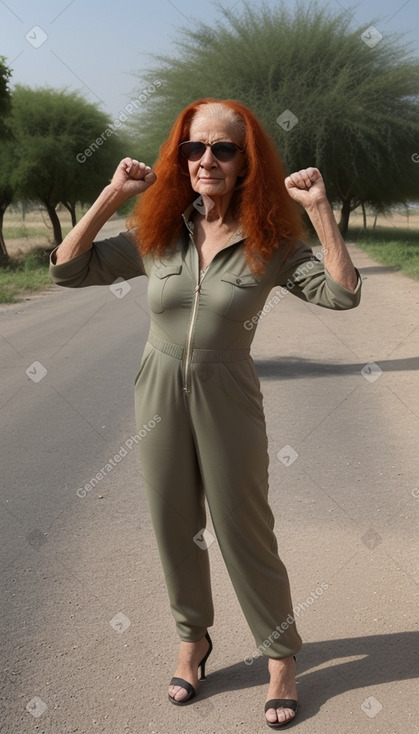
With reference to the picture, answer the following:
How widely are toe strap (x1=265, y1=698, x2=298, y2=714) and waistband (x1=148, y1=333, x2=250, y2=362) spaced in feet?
3.82

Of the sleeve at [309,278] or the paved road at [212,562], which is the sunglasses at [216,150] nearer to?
the sleeve at [309,278]

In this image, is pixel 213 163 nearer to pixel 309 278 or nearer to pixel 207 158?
pixel 207 158

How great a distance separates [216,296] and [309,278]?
327mm

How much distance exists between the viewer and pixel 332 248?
2945 mm

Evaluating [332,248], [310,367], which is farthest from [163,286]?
[310,367]

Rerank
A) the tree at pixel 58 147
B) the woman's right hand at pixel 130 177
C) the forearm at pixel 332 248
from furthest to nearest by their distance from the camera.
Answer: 1. the tree at pixel 58 147
2. the woman's right hand at pixel 130 177
3. the forearm at pixel 332 248

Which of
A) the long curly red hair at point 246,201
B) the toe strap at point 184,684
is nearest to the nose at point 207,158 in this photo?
the long curly red hair at point 246,201

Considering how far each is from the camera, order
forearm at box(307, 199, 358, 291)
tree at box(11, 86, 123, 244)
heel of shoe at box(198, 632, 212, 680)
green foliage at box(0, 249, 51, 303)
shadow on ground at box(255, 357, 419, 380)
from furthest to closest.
A: 1. tree at box(11, 86, 123, 244)
2. green foliage at box(0, 249, 51, 303)
3. shadow on ground at box(255, 357, 419, 380)
4. heel of shoe at box(198, 632, 212, 680)
5. forearm at box(307, 199, 358, 291)

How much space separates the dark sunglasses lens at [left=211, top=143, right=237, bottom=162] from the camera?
2963mm

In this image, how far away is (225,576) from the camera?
4289 mm

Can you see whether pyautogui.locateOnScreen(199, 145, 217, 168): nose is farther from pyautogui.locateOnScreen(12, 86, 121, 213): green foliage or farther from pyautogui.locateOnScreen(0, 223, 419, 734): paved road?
pyautogui.locateOnScreen(12, 86, 121, 213): green foliage

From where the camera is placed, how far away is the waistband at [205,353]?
299 cm

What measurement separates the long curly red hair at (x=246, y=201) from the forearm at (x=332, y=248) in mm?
112

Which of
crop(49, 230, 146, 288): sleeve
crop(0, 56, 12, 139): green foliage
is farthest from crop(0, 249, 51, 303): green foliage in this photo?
crop(49, 230, 146, 288): sleeve
